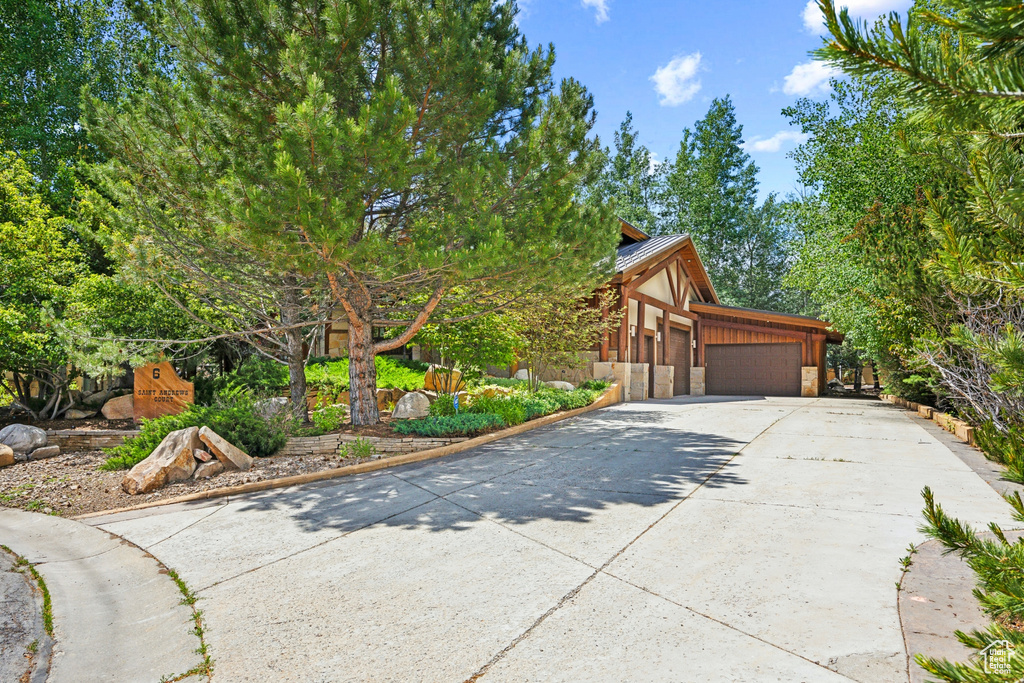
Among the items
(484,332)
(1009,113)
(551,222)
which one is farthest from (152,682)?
(484,332)

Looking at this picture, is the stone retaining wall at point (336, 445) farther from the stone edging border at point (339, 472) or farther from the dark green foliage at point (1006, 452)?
the dark green foliage at point (1006, 452)

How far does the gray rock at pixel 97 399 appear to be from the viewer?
38.8 ft

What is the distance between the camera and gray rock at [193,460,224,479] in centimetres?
665

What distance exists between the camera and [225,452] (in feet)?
22.7

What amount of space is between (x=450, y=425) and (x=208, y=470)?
3459mm

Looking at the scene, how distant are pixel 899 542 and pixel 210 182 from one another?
7.91m

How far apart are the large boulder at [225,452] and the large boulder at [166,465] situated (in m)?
0.14

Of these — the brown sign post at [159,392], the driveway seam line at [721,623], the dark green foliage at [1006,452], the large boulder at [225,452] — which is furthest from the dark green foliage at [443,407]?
the dark green foliage at [1006,452]

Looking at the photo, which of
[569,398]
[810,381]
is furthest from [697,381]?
[569,398]

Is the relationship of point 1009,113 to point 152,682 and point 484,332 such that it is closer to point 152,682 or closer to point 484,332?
point 152,682

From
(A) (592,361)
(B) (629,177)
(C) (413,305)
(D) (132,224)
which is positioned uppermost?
(B) (629,177)

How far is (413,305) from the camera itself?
32.0ft
